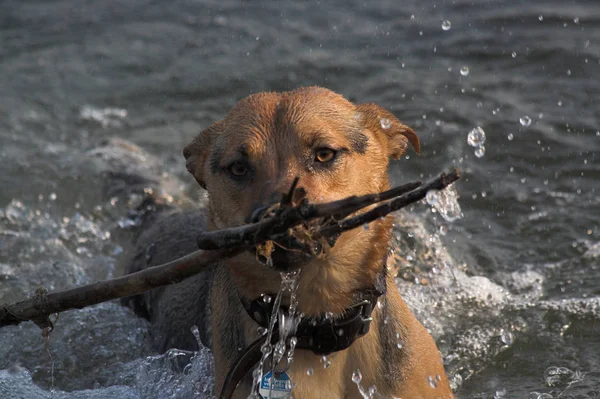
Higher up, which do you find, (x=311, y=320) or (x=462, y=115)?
(x=311, y=320)

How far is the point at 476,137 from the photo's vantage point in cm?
816

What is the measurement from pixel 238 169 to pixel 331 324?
870 mm

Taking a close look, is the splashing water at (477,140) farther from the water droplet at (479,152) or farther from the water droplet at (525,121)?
the water droplet at (525,121)

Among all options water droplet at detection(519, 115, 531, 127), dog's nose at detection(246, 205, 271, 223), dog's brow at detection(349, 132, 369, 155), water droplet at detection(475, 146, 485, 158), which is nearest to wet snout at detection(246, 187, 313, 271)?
dog's nose at detection(246, 205, 271, 223)

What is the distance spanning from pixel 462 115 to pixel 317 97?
455 centimetres

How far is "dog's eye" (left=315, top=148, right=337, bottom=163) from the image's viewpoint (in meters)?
3.94

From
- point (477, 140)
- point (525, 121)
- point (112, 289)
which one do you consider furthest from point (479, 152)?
point (112, 289)

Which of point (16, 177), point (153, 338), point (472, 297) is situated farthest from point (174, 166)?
point (472, 297)

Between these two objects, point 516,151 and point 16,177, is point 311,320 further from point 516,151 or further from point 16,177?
point 16,177

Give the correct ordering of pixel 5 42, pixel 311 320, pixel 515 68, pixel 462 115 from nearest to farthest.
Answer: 1. pixel 311 320
2. pixel 462 115
3. pixel 515 68
4. pixel 5 42

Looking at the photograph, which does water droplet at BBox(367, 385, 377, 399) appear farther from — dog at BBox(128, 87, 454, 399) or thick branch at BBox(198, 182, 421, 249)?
thick branch at BBox(198, 182, 421, 249)

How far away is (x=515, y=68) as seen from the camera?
9211mm

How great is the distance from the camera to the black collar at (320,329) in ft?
12.9

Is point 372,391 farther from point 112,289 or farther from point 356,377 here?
point 112,289
